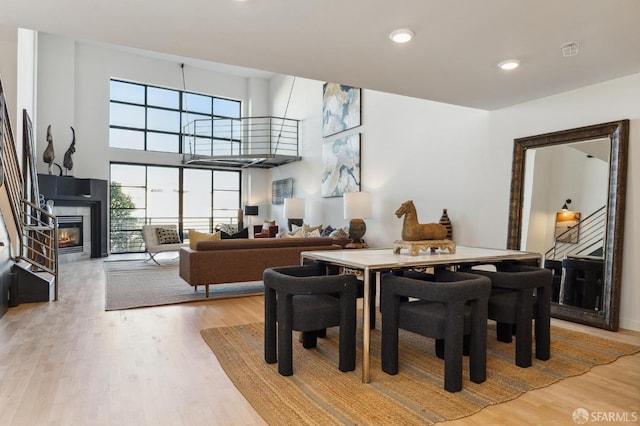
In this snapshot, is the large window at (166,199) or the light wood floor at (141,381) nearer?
the light wood floor at (141,381)

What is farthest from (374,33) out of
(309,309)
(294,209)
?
(294,209)

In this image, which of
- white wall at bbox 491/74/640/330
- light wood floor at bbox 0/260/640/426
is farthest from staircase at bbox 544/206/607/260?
light wood floor at bbox 0/260/640/426

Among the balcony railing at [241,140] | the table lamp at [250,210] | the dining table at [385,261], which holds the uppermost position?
the balcony railing at [241,140]

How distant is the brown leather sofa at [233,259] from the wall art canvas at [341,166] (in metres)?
2.69

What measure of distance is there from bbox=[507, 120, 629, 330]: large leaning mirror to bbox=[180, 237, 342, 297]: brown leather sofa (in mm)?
2763

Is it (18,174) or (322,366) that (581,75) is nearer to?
(322,366)

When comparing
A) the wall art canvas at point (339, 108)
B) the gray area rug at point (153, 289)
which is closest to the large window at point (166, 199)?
the gray area rug at point (153, 289)

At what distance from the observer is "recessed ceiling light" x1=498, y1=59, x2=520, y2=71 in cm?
316

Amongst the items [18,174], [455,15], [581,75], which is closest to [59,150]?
[18,174]

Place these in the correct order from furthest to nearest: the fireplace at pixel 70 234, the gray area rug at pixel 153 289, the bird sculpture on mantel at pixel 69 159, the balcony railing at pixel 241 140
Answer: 1. the balcony railing at pixel 241 140
2. the bird sculpture on mantel at pixel 69 159
3. the fireplace at pixel 70 234
4. the gray area rug at pixel 153 289

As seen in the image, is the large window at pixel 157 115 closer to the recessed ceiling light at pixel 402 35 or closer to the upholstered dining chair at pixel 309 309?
the recessed ceiling light at pixel 402 35

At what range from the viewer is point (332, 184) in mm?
8086

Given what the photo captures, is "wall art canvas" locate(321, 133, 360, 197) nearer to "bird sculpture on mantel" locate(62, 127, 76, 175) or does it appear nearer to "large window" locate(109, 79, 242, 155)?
"large window" locate(109, 79, 242, 155)

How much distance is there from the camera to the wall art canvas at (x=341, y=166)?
7.34 m
